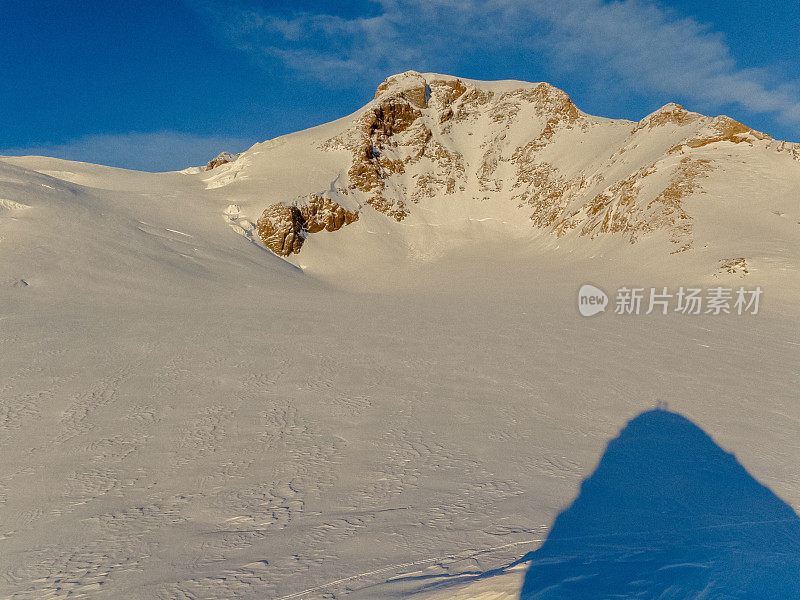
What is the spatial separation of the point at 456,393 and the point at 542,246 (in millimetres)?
30974

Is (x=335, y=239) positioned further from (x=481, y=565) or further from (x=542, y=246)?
(x=481, y=565)

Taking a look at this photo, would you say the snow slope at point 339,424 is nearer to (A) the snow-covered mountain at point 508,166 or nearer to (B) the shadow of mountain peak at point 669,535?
(B) the shadow of mountain peak at point 669,535

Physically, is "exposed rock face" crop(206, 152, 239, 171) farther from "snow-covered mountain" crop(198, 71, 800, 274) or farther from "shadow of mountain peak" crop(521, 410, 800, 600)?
"shadow of mountain peak" crop(521, 410, 800, 600)

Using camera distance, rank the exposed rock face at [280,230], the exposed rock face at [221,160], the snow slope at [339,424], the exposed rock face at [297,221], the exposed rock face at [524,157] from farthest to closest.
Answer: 1. the exposed rock face at [221,160]
2. the exposed rock face at [297,221]
3. the exposed rock face at [280,230]
4. the exposed rock face at [524,157]
5. the snow slope at [339,424]

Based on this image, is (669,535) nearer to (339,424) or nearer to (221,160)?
(339,424)

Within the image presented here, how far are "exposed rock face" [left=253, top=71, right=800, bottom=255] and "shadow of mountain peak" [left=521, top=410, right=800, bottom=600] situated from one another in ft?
83.3

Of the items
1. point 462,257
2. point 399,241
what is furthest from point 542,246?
point 399,241

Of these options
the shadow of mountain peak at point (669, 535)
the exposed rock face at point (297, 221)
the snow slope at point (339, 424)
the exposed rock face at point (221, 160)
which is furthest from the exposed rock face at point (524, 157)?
the shadow of mountain peak at point (669, 535)

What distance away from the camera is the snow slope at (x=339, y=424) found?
3385 mm

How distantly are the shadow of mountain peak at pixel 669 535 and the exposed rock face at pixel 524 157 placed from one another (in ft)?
83.3

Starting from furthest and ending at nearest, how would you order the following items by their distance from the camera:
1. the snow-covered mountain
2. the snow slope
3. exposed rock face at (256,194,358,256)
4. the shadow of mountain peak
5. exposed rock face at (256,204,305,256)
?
exposed rock face at (256,194,358,256), exposed rock face at (256,204,305,256), the snow-covered mountain, the snow slope, the shadow of mountain peak

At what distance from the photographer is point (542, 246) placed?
118 feet

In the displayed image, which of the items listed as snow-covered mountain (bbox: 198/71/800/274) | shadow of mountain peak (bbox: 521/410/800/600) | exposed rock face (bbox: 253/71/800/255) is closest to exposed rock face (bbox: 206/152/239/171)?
snow-covered mountain (bbox: 198/71/800/274)

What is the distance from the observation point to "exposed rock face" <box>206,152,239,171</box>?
186ft
